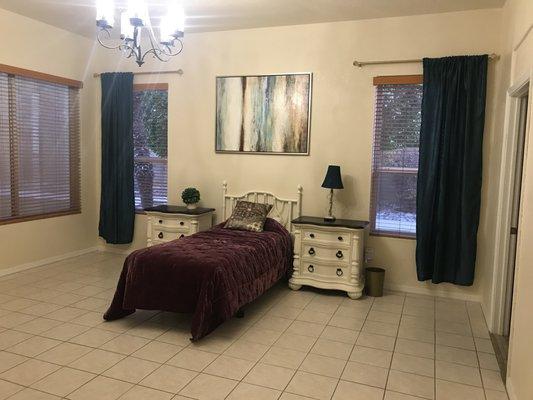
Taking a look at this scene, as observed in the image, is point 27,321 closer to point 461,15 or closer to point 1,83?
point 1,83

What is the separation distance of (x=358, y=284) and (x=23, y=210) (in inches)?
145

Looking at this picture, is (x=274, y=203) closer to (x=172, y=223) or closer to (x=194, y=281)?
(x=172, y=223)

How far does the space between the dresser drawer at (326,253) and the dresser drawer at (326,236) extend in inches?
2.2

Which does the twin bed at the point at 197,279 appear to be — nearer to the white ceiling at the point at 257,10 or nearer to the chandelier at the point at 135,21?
the chandelier at the point at 135,21

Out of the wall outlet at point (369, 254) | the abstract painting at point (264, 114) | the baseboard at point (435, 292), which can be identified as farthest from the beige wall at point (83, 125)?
the baseboard at point (435, 292)

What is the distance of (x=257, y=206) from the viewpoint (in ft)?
15.6

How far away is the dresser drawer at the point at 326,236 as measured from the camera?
14.1 feet

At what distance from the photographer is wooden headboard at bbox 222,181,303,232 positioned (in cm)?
488

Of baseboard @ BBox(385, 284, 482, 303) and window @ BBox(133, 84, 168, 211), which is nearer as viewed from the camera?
baseboard @ BBox(385, 284, 482, 303)

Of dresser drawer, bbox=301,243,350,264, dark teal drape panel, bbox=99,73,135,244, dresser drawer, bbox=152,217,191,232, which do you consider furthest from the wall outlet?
dark teal drape panel, bbox=99,73,135,244

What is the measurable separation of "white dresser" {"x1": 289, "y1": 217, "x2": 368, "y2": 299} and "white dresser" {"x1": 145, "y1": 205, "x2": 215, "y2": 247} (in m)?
1.13

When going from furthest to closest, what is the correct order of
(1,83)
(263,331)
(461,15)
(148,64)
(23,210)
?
(148,64) → (23,210) → (1,83) → (461,15) → (263,331)

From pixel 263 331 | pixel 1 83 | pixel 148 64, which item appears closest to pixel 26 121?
pixel 1 83

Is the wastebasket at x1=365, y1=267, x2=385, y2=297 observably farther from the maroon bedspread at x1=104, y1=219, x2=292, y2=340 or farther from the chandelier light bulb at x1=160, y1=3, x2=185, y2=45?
the chandelier light bulb at x1=160, y1=3, x2=185, y2=45
